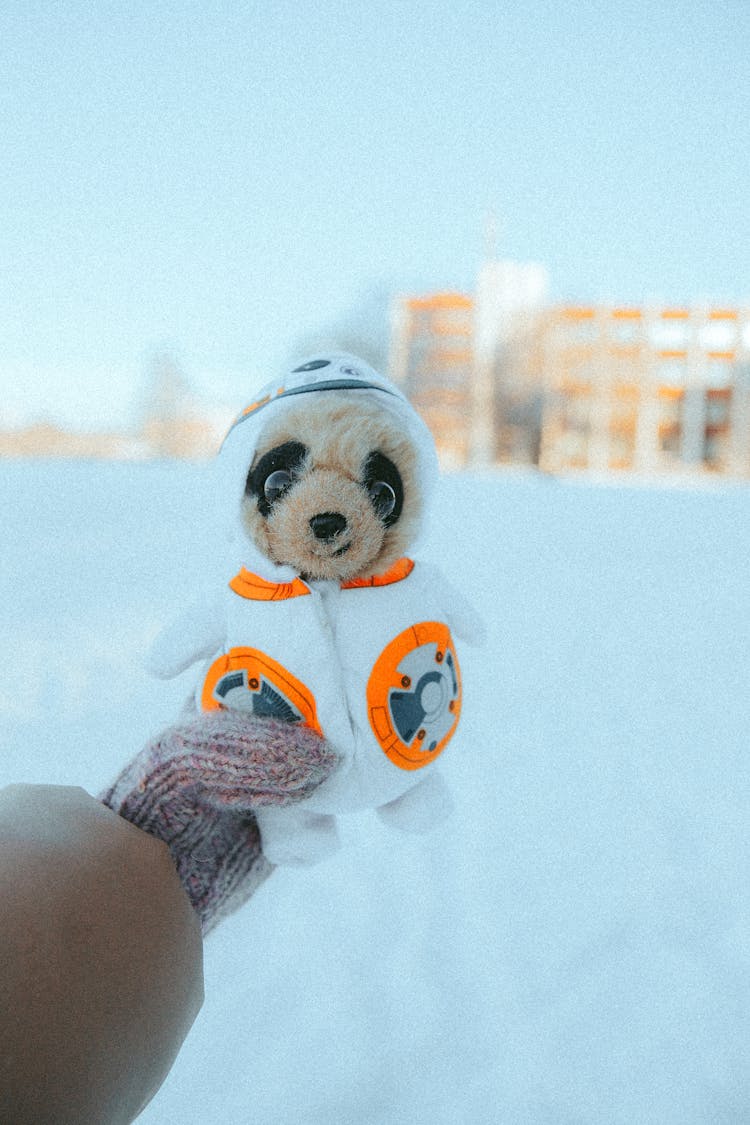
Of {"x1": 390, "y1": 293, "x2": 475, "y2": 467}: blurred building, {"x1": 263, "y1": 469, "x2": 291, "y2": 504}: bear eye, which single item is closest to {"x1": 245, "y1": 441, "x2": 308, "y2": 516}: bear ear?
{"x1": 263, "y1": 469, "x2": 291, "y2": 504}: bear eye

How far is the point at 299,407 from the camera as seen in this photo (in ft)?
1.35

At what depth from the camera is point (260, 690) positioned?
416 millimetres

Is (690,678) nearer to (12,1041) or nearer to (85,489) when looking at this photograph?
(12,1041)

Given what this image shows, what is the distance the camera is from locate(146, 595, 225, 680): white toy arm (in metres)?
0.47

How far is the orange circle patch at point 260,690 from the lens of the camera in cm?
41

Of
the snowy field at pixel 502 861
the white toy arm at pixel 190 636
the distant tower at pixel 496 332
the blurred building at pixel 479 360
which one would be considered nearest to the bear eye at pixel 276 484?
the white toy arm at pixel 190 636

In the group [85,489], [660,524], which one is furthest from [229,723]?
[660,524]

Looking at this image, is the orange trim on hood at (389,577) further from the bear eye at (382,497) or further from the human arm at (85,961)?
the human arm at (85,961)

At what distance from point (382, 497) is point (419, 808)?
219 mm

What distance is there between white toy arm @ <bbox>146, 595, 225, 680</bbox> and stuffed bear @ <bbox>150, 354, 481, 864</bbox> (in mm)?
25

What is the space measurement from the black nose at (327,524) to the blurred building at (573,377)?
5.14m

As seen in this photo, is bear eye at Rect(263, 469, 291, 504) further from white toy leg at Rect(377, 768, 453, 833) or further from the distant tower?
the distant tower

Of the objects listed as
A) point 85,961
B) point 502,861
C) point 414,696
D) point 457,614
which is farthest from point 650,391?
point 85,961

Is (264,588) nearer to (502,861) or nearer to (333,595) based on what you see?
(333,595)
